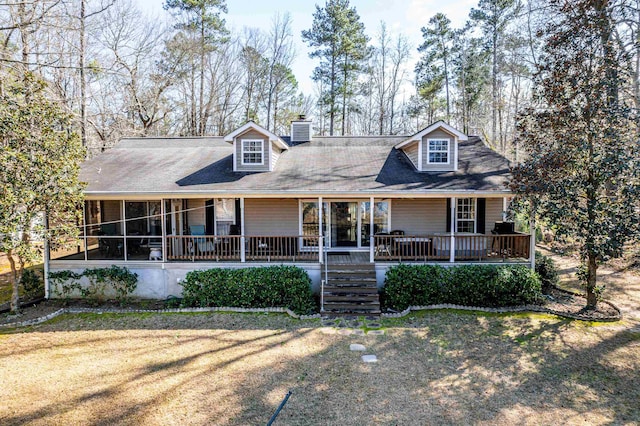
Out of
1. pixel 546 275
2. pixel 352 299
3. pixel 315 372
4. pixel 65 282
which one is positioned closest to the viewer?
pixel 315 372

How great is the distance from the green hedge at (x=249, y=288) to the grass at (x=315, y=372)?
0.80m

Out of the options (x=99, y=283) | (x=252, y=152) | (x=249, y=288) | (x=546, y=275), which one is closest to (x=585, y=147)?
(x=546, y=275)

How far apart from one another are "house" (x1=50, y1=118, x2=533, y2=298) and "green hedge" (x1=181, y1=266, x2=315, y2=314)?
0.72 meters

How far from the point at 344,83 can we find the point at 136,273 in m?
22.7

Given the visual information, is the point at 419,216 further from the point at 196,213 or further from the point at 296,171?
the point at 196,213

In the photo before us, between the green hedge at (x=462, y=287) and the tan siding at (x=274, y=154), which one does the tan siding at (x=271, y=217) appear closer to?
the tan siding at (x=274, y=154)

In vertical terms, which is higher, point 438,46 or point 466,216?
point 438,46

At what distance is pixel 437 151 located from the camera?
13625 mm

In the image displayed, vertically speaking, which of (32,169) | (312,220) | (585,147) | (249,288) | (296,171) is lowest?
(249,288)

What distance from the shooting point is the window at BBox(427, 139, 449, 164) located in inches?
536

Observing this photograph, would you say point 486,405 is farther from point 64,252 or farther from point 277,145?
point 64,252

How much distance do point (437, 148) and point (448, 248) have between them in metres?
3.94

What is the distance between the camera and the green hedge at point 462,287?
10.5m

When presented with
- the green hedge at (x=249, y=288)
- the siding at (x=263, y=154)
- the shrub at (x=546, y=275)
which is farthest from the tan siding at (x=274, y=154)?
the shrub at (x=546, y=275)
